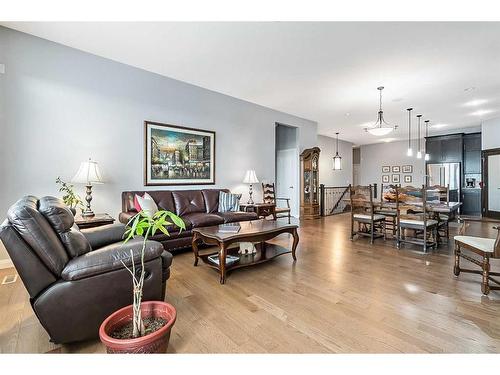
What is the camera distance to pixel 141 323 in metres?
1.35

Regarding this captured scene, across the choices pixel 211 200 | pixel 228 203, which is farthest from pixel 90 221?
pixel 228 203

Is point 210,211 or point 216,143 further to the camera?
point 216,143

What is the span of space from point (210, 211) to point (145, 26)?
2.89 m

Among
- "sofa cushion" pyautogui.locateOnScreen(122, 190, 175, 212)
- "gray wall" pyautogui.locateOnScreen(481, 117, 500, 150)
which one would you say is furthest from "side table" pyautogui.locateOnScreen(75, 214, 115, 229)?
"gray wall" pyautogui.locateOnScreen(481, 117, 500, 150)

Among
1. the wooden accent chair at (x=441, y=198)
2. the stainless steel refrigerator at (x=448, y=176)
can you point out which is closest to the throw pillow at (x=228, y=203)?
the wooden accent chair at (x=441, y=198)

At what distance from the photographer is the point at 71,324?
1.49m

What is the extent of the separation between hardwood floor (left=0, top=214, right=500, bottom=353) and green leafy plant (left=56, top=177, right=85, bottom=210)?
997 millimetres

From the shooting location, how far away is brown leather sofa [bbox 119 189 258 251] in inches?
136

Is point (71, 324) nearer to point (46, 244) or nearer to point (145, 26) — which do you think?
point (46, 244)

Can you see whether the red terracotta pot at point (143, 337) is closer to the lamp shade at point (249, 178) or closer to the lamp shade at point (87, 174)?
the lamp shade at point (87, 174)

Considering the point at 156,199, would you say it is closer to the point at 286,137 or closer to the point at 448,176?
the point at 286,137

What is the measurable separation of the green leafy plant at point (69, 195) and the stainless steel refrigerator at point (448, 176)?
32.3 ft

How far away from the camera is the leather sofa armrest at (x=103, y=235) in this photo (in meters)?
2.17
